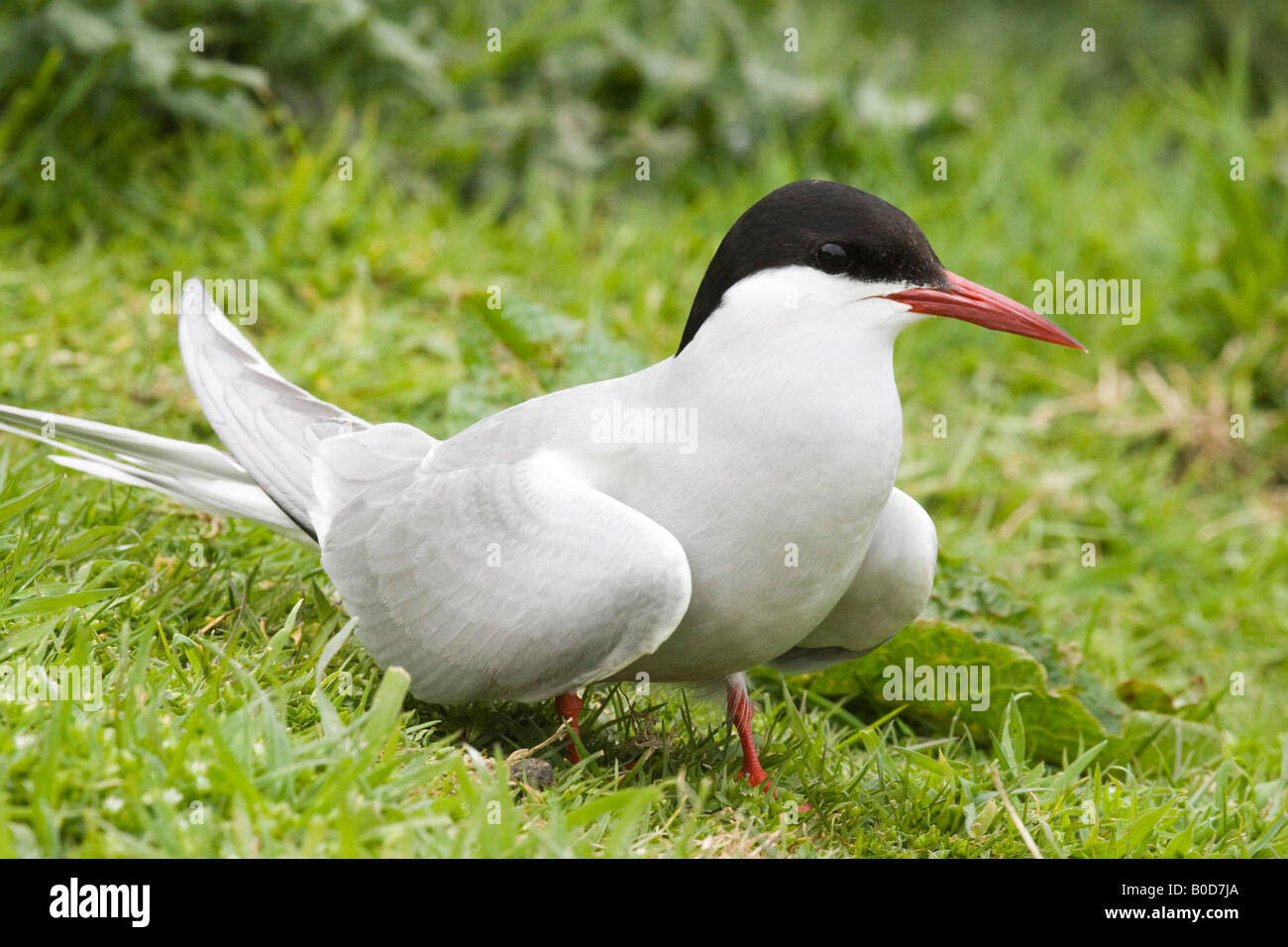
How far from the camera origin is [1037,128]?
6.25 meters

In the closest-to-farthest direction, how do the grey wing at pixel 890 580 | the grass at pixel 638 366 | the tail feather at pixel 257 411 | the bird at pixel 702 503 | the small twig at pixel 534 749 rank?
the grass at pixel 638 366
the bird at pixel 702 503
the small twig at pixel 534 749
the grey wing at pixel 890 580
the tail feather at pixel 257 411

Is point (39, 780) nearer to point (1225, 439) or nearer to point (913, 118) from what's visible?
A: point (1225, 439)

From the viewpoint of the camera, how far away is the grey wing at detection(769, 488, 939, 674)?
8.66 feet

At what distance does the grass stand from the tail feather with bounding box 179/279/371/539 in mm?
256

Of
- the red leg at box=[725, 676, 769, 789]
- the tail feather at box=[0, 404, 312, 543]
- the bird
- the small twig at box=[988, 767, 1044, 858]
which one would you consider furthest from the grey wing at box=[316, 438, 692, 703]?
the small twig at box=[988, 767, 1044, 858]

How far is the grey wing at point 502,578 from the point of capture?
2320 mm

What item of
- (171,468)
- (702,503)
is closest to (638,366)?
(171,468)

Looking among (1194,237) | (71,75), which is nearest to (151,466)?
(71,75)

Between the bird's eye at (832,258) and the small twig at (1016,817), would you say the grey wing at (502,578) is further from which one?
the small twig at (1016,817)

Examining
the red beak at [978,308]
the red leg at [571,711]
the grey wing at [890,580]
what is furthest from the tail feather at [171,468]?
the red beak at [978,308]

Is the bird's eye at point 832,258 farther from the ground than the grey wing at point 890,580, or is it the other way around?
the bird's eye at point 832,258

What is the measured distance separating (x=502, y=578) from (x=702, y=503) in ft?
1.25

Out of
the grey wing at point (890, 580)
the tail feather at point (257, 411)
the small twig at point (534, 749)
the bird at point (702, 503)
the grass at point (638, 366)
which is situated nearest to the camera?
the grass at point (638, 366)

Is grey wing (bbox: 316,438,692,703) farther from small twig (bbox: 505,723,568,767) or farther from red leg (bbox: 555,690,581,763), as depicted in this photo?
red leg (bbox: 555,690,581,763)
